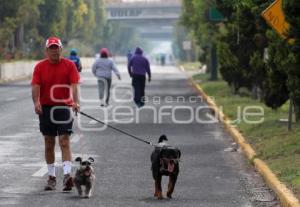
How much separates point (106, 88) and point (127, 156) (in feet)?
43.1

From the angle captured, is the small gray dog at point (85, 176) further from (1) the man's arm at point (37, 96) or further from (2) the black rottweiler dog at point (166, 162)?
(1) the man's arm at point (37, 96)

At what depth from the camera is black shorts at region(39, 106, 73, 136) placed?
38.2 feet

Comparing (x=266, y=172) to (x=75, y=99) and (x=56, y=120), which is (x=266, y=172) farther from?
(x=56, y=120)

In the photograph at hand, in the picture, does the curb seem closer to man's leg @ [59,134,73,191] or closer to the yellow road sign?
the yellow road sign

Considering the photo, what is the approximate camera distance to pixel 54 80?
11688 millimetres

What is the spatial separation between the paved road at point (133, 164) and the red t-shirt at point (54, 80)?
118cm

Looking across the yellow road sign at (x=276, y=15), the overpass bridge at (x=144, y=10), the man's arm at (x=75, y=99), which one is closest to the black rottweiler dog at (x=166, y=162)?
the man's arm at (x=75, y=99)

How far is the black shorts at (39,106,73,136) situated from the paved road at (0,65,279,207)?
0.77 meters

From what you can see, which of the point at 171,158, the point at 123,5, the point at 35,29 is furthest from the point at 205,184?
the point at 123,5

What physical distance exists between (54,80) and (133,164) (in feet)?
11.5

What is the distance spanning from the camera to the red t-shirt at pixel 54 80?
38.2 ft

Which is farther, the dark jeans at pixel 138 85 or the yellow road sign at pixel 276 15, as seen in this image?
the dark jeans at pixel 138 85

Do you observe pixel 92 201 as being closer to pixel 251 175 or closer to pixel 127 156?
pixel 251 175

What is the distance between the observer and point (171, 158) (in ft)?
34.4
